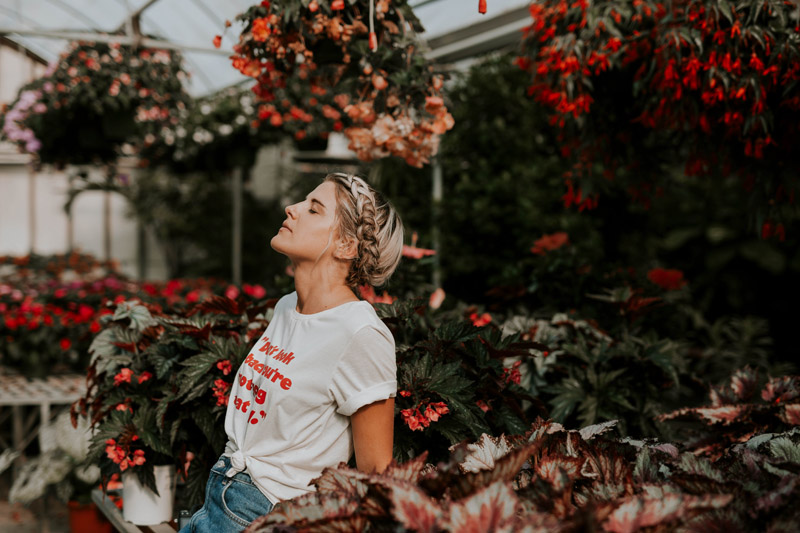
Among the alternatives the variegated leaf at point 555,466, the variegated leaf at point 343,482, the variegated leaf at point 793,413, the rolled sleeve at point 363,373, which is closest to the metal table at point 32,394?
the rolled sleeve at point 363,373

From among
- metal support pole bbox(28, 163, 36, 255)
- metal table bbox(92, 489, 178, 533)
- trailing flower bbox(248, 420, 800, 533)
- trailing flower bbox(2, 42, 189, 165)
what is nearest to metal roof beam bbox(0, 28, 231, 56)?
trailing flower bbox(2, 42, 189, 165)

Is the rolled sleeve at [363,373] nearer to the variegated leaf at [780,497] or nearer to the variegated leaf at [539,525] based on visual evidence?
the variegated leaf at [539,525]

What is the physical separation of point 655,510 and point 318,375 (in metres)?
0.68

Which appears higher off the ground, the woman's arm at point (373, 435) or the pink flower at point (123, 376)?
the woman's arm at point (373, 435)

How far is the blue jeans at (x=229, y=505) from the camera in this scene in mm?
1456

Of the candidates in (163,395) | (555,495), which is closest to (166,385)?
(163,395)

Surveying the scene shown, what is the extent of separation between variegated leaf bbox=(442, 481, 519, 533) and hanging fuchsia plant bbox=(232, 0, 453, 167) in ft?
5.06

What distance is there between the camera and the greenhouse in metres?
1.30

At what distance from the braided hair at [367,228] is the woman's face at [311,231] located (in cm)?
2

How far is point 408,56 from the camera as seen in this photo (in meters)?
2.37

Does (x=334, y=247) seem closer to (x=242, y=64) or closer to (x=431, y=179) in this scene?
(x=242, y=64)

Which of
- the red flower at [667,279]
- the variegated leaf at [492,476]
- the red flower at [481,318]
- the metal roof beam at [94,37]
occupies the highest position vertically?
the metal roof beam at [94,37]

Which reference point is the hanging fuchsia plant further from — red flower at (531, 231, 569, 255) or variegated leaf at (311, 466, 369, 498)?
variegated leaf at (311, 466, 369, 498)

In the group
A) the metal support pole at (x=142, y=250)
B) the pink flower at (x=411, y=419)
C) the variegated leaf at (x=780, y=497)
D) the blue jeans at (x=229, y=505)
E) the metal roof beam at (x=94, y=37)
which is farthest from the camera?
the metal support pole at (x=142, y=250)
